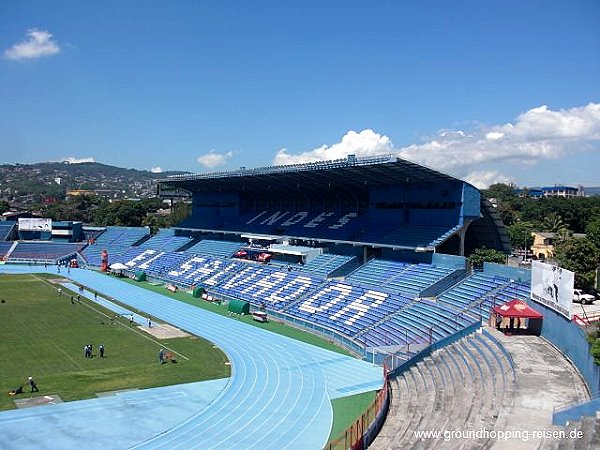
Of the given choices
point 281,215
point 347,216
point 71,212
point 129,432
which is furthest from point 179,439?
point 71,212

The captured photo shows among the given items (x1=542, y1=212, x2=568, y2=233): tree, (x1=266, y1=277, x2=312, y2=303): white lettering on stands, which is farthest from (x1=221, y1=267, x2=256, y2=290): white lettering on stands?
(x1=542, y1=212, x2=568, y2=233): tree

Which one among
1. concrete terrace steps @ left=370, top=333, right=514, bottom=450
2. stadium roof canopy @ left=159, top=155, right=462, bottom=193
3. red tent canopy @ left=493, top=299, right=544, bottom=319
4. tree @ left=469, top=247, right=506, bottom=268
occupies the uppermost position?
stadium roof canopy @ left=159, top=155, right=462, bottom=193

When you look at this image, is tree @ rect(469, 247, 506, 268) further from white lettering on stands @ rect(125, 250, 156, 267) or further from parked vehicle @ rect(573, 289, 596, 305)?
white lettering on stands @ rect(125, 250, 156, 267)

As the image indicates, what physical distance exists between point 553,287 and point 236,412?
14073 mm

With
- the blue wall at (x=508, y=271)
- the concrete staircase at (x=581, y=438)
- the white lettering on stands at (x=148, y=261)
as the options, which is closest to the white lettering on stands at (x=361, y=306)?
the blue wall at (x=508, y=271)

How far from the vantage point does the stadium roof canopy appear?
39.5 metres

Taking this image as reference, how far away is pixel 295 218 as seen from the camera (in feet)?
190

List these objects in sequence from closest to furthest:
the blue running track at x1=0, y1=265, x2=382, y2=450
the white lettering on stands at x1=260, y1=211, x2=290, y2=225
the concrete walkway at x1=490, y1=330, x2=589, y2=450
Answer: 1. the concrete walkway at x1=490, y1=330, x2=589, y2=450
2. the blue running track at x1=0, y1=265, x2=382, y2=450
3. the white lettering on stands at x1=260, y1=211, x2=290, y2=225

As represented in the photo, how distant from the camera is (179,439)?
1938 centimetres

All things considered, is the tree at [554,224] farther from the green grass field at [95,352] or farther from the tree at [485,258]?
the green grass field at [95,352]

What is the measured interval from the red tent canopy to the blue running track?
6291mm

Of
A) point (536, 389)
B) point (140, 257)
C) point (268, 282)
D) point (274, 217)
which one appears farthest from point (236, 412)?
point (140, 257)

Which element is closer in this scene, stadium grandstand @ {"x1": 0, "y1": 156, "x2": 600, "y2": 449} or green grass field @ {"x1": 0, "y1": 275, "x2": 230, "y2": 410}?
stadium grandstand @ {"x1": 0, "y1": 156, "x2": 600, "y2": 449}

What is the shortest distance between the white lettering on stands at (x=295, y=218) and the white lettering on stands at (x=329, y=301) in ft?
55.4
